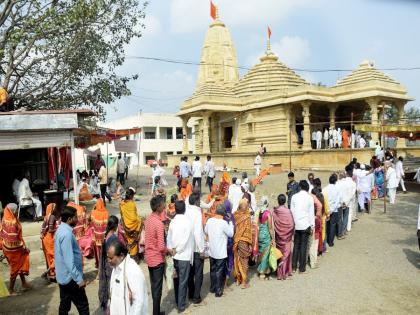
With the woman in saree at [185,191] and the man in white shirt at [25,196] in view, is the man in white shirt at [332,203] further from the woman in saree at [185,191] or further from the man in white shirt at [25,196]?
the man in white shirt at [25,196]

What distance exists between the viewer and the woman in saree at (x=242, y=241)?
6129 mm

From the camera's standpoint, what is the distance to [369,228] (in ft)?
32.3

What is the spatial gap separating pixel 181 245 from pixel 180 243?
0.03 m

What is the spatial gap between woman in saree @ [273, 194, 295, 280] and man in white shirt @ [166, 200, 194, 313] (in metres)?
1.86

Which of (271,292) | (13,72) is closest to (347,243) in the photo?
(271,292)

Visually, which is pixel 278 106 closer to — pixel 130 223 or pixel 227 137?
pixel 227 137

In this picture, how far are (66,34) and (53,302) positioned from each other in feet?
34.4

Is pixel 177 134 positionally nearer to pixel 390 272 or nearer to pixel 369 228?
pixel 369 228

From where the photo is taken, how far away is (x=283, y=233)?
6.53m

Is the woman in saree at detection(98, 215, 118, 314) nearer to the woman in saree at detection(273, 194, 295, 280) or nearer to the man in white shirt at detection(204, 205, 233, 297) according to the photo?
the man in white shirt at detection(204, 205, 233, 297)

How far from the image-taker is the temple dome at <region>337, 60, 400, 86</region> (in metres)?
21.6

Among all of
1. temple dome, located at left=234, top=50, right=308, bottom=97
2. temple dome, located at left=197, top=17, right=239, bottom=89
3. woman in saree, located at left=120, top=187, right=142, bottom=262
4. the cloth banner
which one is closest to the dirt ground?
woman in saree, located at left=120, top=187, right=142, bottom=262

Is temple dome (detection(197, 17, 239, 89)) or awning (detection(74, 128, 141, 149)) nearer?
awning (detection(74, 128, 141, 149))

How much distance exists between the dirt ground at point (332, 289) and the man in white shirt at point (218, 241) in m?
0.36
